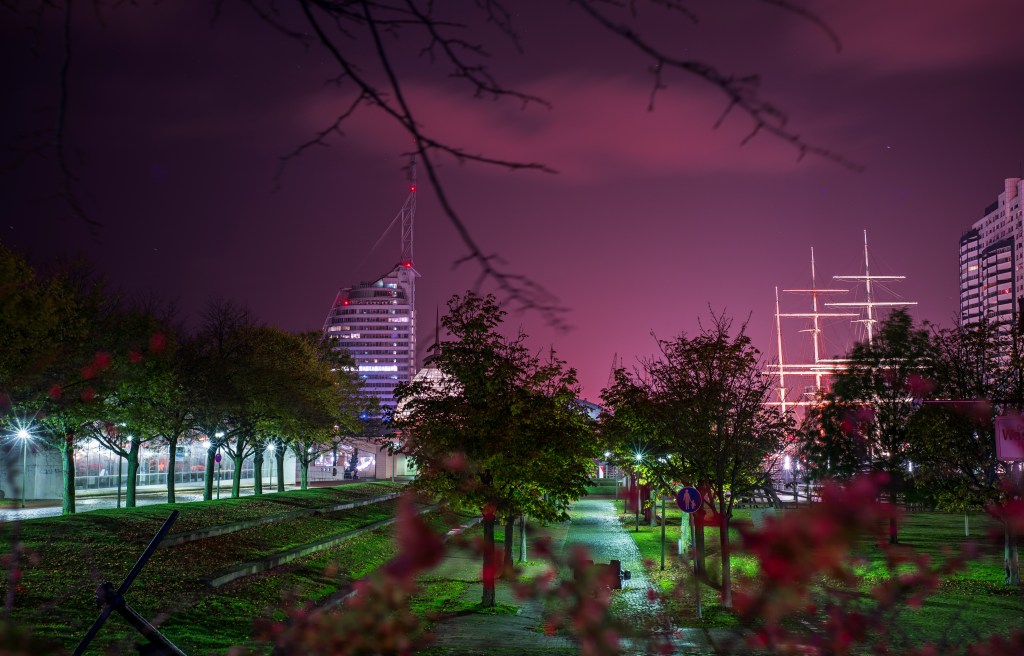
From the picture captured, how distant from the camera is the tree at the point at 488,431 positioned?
2175 centimetres

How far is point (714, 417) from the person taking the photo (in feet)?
76.7

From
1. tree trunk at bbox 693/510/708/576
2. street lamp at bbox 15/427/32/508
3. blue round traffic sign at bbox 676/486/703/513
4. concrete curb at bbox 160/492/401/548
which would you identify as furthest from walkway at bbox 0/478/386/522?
blue round traffic sign at bbox 676/486/703/513

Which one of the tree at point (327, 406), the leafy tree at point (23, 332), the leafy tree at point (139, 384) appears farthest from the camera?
the tree at point (327, 406)

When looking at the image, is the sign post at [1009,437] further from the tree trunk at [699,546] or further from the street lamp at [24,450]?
the street lamp at [24,450]

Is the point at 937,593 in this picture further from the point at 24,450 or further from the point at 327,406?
the point at 327,406

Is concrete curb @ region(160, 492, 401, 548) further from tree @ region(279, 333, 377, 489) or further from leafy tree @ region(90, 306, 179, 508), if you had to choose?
leafy tree @ region(90, 306, 179, 508)

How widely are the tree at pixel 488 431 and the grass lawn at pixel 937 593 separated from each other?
4482 mm

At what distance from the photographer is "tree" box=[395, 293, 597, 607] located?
21.8 m

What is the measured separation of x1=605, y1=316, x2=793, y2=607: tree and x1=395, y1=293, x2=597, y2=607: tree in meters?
3.27

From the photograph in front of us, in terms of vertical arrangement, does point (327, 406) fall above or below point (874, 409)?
above

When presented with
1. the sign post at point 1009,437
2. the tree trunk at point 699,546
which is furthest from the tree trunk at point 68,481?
the sign post at point 1009,437

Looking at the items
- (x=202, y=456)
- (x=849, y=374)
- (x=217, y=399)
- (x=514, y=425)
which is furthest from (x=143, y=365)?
(x=202, y=456)

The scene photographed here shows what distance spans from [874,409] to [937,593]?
45.3 ft

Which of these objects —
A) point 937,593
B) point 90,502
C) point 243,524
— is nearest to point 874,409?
point 937,593
